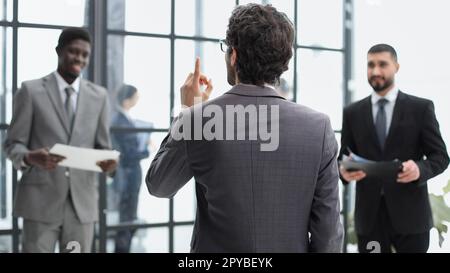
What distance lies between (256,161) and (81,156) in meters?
1.46

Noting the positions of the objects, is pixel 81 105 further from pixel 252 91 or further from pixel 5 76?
pixel 252 91

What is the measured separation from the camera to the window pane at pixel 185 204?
10.2 feet

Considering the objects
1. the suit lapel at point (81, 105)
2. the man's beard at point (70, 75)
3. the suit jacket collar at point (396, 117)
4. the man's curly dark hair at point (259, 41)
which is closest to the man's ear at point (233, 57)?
the man's curly dark hair at point (259, 41)

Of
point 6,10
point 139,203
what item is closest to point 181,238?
point 139,203

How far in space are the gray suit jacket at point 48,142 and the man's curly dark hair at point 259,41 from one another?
1498mm

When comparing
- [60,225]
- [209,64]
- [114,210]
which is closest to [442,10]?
[209,64]

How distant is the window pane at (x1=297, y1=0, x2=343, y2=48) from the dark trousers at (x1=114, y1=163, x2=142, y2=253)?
134 centimetres

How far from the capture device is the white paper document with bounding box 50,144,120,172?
242 centimetres

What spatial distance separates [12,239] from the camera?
9.06 ft

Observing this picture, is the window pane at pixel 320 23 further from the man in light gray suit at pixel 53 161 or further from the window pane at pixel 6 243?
the window pane at pixel 6 243

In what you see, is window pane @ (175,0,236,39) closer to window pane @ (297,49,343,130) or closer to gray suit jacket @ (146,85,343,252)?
window pane @ (297,49,343,130)

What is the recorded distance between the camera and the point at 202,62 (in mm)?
3145

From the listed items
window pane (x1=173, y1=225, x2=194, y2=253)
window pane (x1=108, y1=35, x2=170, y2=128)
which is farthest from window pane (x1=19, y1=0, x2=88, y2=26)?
window pane (x1=173, y1=225, x2=194, y2=253)
